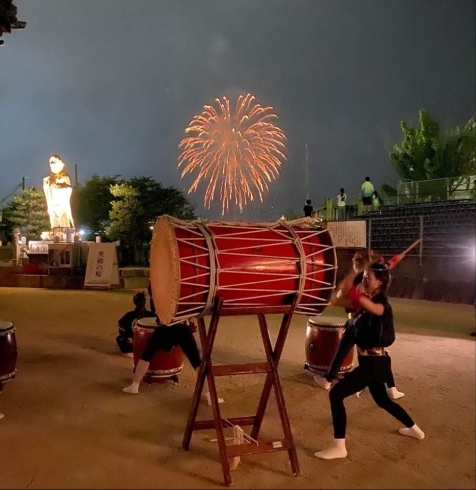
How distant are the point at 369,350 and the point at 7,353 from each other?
368cm

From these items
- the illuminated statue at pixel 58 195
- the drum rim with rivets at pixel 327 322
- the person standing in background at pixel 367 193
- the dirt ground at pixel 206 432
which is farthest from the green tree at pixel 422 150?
the drum rim with rivets at pixel 327 322

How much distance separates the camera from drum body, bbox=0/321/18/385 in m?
5.73

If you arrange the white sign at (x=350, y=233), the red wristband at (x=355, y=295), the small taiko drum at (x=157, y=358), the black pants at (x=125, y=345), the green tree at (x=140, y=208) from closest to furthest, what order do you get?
the red wristband at (x=355, y=295) → the small taiko drum at (x=157, y=358) → the black pants at (x=125, y=345) → the white sign at (x=350, y=233) → the green tree at (x=140, y=208)

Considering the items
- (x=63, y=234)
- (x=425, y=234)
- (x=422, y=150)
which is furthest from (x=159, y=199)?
(x=425, y=234)

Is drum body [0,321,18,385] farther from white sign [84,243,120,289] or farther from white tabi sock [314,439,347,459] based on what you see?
white sign [84,243,120,289]

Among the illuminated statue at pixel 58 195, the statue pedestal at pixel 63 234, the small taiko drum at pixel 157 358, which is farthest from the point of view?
the illuminated statue at pixel 58 195

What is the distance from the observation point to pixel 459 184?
23234 millimetres

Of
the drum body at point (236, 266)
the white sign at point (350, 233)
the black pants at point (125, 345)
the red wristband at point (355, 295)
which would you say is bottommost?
the black pants at point (125, 345)

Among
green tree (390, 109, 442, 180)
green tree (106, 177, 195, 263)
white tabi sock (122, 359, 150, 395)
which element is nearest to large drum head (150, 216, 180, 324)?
white tabi sock (122, 359, 150, 395)

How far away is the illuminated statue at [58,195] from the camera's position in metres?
22.1

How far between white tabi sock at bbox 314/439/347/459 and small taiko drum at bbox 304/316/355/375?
2069mm

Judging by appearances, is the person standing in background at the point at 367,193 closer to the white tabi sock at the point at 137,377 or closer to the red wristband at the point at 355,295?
the white tabi sock at the point at 137,377

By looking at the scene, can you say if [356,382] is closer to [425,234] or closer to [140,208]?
[425,234]

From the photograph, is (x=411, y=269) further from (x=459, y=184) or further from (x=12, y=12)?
(x=12, y=12)
